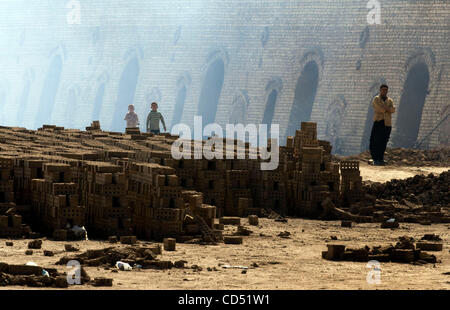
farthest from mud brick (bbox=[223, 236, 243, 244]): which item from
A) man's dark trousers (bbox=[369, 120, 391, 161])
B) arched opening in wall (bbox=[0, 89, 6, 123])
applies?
arched opening in wall (bbox=[0, 89, 6, 123])

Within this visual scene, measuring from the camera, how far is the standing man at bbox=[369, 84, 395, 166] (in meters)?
23.2

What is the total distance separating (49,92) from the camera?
6222 centimetres

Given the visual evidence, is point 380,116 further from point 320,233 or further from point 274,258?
point 274,258

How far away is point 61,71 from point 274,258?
49.2 m

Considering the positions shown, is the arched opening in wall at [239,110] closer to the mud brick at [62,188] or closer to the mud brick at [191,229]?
the mud brick at [191,229]

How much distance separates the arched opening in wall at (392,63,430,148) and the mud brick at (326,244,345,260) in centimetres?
2453

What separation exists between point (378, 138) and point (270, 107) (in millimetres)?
21262

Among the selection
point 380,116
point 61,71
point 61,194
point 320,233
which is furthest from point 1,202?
point 61,71

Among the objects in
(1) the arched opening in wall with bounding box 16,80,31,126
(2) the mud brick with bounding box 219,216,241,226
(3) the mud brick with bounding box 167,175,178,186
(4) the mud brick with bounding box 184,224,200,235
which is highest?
(1) the arched opening in wall with bounding box 16,80,31,126

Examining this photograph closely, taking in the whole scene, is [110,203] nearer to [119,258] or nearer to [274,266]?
[119,258]

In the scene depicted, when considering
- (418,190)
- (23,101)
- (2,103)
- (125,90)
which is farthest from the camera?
(2,103)

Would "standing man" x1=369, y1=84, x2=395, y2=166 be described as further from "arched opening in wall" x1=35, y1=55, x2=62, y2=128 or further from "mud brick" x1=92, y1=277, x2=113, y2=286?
"arched opening in wall" x1=35, y1=55, x2=62, y2=128

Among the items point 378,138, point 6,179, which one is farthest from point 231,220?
point 378,138

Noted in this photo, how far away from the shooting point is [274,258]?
→ 12.7 m
